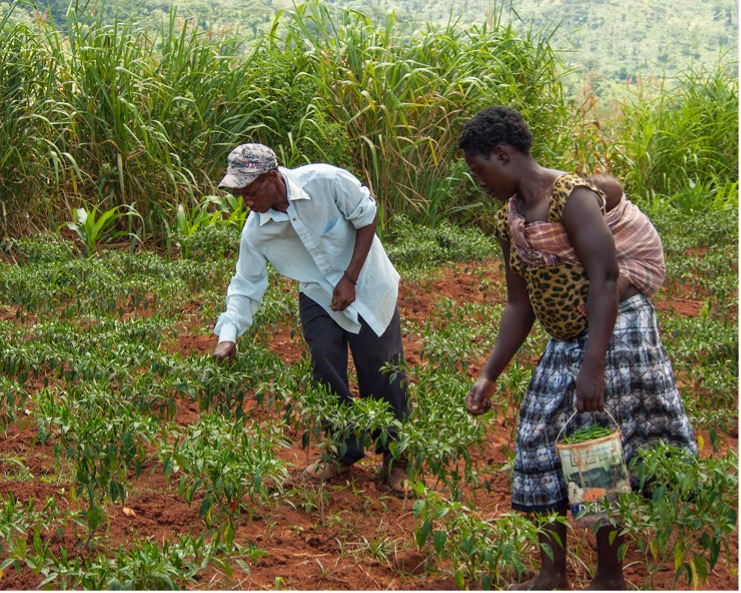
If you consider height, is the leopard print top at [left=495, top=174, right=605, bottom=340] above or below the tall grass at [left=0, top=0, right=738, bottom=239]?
above

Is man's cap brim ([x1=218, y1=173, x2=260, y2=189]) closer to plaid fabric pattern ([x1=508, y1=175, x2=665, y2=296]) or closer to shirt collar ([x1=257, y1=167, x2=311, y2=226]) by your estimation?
shirt collar ([x1=257, y1=167, x2=311, y2=226])

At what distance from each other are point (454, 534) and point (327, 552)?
69 centimetres

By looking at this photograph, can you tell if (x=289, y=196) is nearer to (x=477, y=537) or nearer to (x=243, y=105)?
(x=477, y=537)

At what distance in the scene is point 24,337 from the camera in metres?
4.47

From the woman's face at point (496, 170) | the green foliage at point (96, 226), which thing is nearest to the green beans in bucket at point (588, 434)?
the woman's face at point (496, 170)

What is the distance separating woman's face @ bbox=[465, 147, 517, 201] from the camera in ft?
9.41

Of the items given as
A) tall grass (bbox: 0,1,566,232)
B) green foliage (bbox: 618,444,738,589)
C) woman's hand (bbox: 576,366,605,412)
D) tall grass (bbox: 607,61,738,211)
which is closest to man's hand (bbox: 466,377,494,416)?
woman's hand (bbox: 576,366,605,412)

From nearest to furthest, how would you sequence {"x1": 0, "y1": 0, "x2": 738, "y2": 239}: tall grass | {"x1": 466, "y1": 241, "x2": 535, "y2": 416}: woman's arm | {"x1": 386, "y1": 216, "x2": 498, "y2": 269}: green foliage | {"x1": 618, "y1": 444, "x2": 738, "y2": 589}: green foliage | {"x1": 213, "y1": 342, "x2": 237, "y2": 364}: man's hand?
1. {"x1": 618, "y1": 444, "x2": 738, "y2": 589}: green foliage
2. {"x1": 466, "y1": 241, "x2": 535, "y2": 416}: woman's arm
3. {"x1": 213, "y1": 342, "x2": 237, "y2": 364}: man's hand
4. {"x1": 386, "y1": 216, "x2": 498, "y2": 269}: green foliage
5. {"x1": 0, "y1": 0, "x2": 738, "y2": 239}: tall grass

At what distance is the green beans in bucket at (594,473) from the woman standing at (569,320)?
10 cm

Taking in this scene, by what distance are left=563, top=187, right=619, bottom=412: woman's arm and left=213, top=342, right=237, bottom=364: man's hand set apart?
4.58 ft

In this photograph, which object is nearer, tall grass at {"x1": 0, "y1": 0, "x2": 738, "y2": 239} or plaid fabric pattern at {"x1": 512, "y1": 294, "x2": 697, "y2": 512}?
plaid fabric pattern at {"x1": 512, "y1": 294, "x2": 697, "y2": 512}

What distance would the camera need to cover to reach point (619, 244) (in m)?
3.03

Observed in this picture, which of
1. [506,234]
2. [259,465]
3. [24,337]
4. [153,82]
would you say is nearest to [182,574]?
[259,465]

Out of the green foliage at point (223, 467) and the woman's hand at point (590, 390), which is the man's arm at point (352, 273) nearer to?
the green foliage at point (223, 467)
